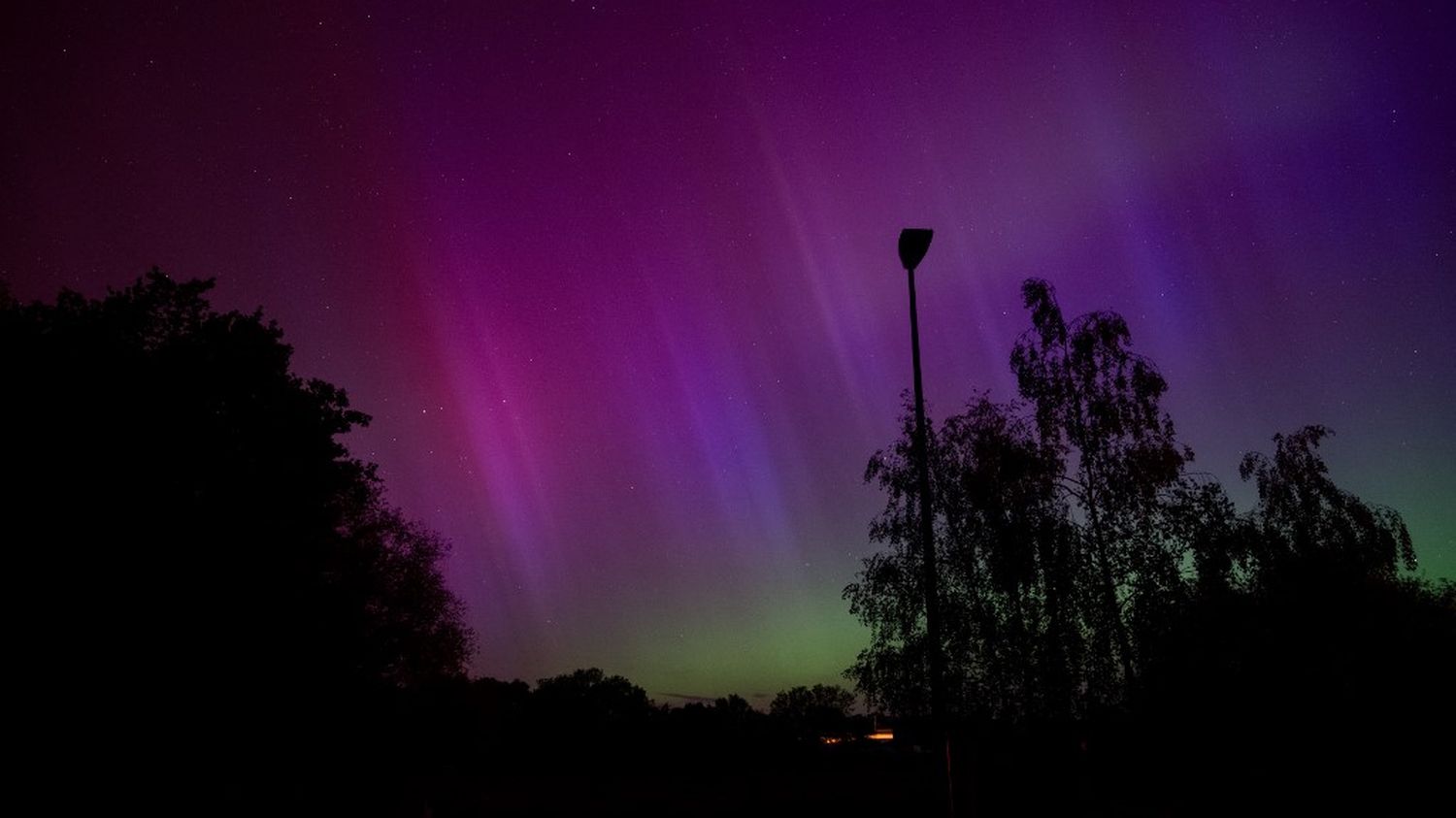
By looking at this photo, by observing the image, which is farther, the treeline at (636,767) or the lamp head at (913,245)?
the treeline at (636,767)

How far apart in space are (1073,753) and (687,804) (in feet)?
35.1

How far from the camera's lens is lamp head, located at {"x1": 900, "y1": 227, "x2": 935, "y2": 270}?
1265 centimetres

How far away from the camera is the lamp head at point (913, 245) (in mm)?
12648

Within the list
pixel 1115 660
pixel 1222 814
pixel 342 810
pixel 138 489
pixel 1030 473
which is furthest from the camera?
pixel 1030 473

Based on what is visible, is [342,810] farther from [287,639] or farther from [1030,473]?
[1030,473]

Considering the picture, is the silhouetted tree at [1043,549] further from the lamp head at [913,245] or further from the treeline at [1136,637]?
the lamp head at [913,245]

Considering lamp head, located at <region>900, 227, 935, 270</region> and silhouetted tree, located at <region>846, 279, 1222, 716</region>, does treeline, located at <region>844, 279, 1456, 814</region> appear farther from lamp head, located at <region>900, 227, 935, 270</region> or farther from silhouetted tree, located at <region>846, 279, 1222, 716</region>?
lamp head, located at <region>900, 227, 935, 270</region>

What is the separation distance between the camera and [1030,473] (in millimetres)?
22594

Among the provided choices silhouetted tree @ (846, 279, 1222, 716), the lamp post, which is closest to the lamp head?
the lamp post

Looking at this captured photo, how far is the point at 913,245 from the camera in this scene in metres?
12.7

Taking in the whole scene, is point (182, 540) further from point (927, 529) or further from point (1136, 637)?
point (1136, 637)

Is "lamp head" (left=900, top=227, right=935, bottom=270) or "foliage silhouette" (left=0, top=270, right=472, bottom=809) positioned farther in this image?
"foliage silhouette" (left=0, top=270, right=472, bottom=809)

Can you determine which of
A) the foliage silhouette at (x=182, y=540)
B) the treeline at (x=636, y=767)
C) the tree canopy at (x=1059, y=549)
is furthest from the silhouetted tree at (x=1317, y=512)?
the foliage silhouette at (x=182, y=540)

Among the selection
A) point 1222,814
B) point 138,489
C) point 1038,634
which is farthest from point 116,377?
point 1222,814
